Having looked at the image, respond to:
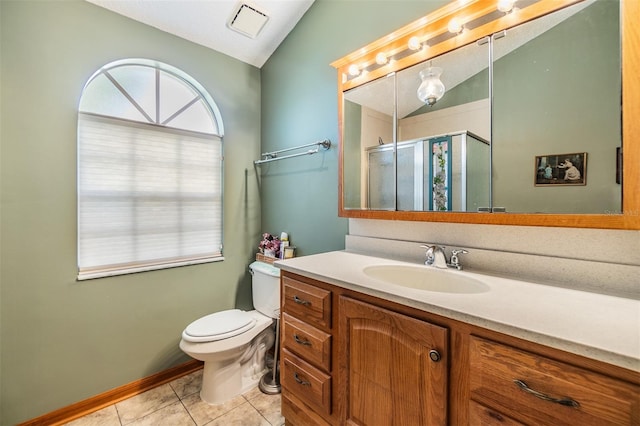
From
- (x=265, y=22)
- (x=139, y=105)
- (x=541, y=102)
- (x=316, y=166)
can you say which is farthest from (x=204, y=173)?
(x=541, y=102)

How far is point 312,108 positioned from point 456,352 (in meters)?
1.73

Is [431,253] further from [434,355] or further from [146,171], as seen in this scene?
[146,171]

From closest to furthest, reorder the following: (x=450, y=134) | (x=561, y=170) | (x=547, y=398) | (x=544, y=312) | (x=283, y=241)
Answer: (x=547, y=398) < (x=544, y=312) < (x=561, y=170) < (x=450, y=134) < (x=283, y=241)

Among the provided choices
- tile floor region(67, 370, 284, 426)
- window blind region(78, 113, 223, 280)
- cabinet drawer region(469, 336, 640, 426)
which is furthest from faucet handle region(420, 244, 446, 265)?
window blind region(78, 113, 223, 280)

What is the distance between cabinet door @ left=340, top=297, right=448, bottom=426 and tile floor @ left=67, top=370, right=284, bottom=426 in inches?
31.2

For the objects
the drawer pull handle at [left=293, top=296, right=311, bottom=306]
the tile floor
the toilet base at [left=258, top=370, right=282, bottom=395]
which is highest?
the drawer pull handle at [left=293, top=296, right=311, bottom=306]

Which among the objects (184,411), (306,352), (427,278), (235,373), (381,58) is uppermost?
(381,58)

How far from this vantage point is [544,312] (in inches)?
29.5

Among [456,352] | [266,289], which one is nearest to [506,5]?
[456,352]

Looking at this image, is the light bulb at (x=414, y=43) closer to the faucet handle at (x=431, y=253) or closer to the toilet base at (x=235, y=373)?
the faucet handle at (x=431, y=253)

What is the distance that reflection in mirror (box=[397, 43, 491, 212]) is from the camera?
1.16 meters

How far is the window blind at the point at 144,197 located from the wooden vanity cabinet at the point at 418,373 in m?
1.12

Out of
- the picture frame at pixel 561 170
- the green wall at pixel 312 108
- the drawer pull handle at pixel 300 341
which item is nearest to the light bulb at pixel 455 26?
the green wall at pixel 312 108

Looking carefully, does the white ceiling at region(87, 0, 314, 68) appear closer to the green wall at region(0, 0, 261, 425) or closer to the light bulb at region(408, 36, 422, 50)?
the green wall at region(0, 0, 261, 425)
